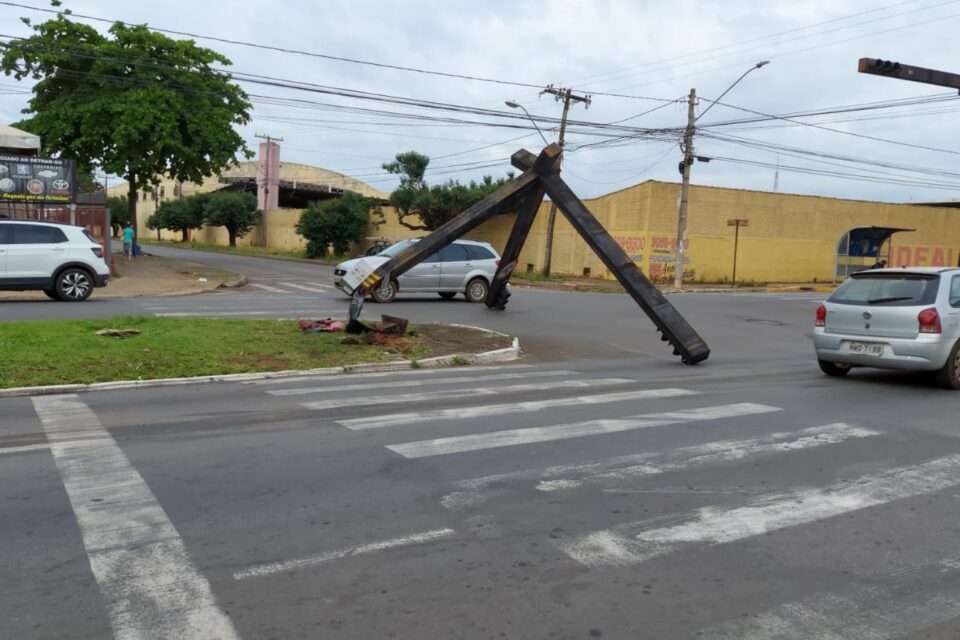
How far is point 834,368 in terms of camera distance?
11.0 meters

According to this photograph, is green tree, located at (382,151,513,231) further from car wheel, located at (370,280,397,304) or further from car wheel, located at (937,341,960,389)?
car wheel, located at (937,341,960,389)

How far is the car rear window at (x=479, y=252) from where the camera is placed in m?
21.8

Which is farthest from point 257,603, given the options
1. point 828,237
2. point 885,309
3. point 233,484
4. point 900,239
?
point 900,239

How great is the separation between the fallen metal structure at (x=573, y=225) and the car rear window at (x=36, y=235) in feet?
25.9

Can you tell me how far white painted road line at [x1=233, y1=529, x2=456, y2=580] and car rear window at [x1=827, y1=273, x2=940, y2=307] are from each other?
25.0 ft

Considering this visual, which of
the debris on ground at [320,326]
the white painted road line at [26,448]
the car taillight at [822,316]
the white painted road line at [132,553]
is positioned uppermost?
the car taillight at [822,316]

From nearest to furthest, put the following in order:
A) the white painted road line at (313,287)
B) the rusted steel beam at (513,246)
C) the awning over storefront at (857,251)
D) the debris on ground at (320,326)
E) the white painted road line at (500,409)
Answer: the white painted road line at (500,409) → the debris on ground at (320,326) → the rusted steel beam at (513,246) → the white painted road line at (313,287) → the awning over storefront at (857,251)

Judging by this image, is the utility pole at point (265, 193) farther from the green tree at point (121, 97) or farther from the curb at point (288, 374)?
the curb at point (288, 374)

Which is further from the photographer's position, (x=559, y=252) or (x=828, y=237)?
(x=828, y=237)

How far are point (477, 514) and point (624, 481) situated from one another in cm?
127

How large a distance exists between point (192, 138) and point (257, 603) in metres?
29.3

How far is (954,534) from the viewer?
4703 millimetres

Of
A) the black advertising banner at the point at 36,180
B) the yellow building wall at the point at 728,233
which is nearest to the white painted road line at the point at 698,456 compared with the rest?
the black advertising banner at the point at 36,180

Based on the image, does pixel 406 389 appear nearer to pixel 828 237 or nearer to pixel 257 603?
pixel 257 603
